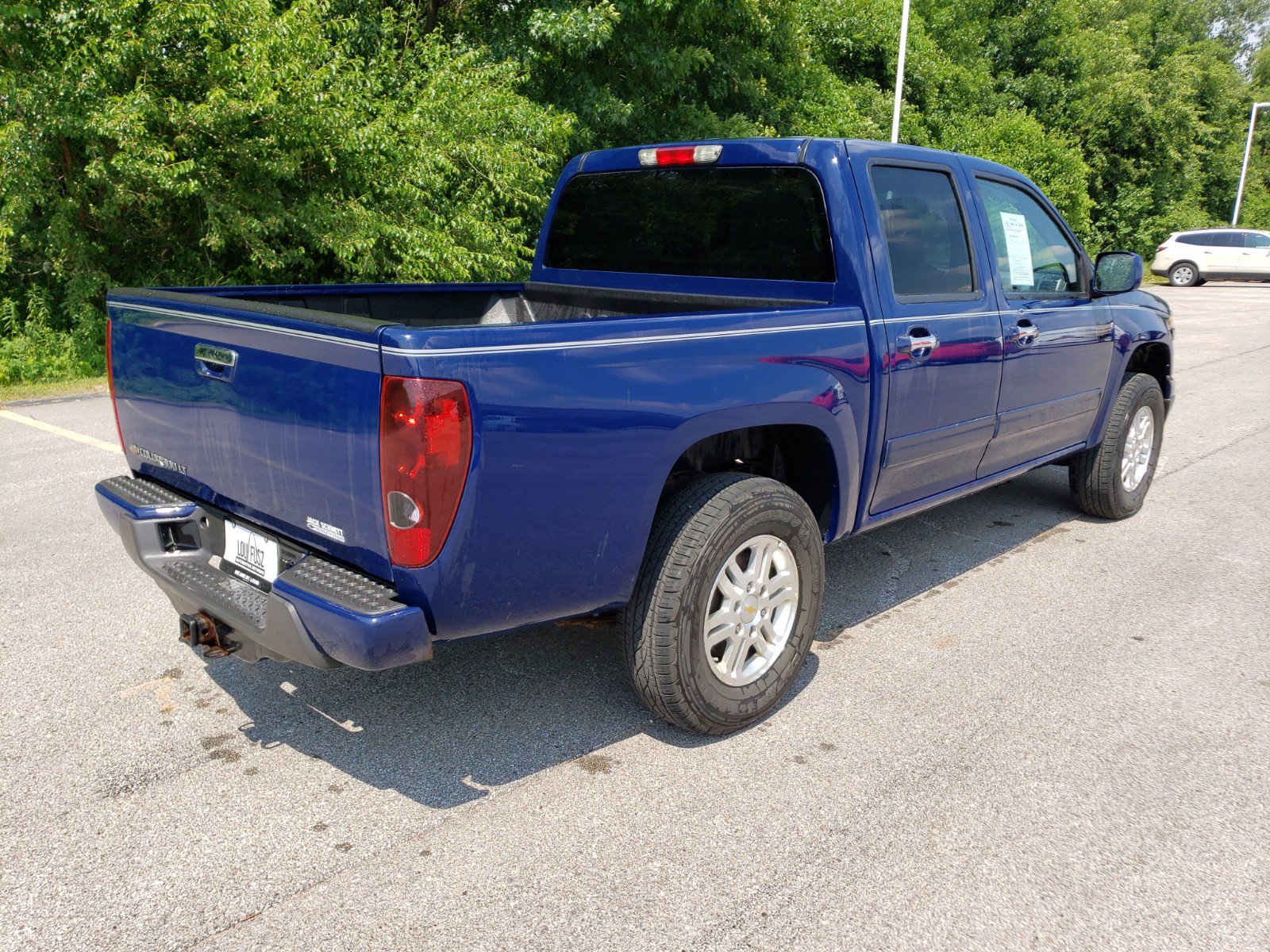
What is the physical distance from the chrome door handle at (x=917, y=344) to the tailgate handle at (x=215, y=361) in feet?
7.32

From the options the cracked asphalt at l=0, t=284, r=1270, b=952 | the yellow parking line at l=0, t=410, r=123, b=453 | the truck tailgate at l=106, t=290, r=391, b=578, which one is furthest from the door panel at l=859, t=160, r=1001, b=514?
the yellow parking line at l=0, t=410, r=123, b=453

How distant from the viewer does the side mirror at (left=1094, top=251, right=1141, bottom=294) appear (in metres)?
4.86

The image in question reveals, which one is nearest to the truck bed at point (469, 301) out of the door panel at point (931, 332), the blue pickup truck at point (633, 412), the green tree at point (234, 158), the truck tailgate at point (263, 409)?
the blue pickup truck at point (633, 412)

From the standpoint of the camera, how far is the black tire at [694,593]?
9.90ft

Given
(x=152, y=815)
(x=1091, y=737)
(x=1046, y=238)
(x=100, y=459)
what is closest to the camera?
(x=152, y=815)

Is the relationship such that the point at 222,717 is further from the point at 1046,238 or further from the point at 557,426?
the point at 1046,238

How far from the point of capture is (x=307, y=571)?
2721mm

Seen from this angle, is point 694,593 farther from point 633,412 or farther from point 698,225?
point 698,225

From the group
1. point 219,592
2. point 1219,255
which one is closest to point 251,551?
→ point 219,592

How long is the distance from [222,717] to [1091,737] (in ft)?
9.44

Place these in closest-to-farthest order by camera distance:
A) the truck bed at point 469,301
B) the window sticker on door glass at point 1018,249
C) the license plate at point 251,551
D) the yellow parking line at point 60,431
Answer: the license plate at point 251,551 < the truck bed at point 469,301 < the window sticker on door glass at point 1018,249 < the yellow parking line at point 60,431

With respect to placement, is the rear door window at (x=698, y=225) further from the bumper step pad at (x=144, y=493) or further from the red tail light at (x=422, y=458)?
the bumper step pad at (x=144, y=493)

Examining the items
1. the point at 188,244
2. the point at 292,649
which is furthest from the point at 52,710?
the point at 188,244

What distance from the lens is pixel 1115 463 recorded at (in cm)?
556
